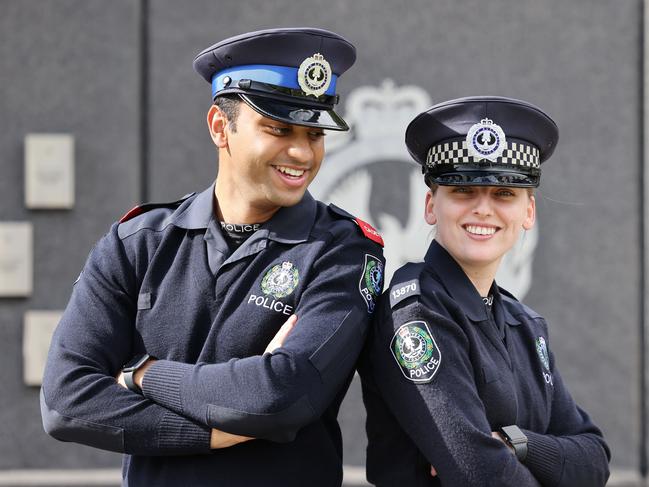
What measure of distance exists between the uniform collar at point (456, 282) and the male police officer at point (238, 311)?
14cm

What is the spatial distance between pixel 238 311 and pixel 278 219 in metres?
0.26

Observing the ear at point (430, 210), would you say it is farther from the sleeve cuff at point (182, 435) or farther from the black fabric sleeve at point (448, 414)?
the sleeve cuff at point (182, 435)

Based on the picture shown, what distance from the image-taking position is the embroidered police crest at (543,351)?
2.40m

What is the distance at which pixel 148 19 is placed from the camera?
491 centimetres

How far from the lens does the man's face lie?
7.29ft

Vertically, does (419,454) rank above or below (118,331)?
below

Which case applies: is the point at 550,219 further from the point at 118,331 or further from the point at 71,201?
the point at 118,331

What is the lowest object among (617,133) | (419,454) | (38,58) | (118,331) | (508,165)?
(419,454)

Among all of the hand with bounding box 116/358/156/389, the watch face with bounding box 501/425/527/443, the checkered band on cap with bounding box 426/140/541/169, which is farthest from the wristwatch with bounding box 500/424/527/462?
the hand with bounding box 116/358/156/389

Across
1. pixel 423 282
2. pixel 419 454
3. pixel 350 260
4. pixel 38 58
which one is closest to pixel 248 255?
pixel 350 260

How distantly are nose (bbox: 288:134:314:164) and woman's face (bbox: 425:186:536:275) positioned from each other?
35 cm

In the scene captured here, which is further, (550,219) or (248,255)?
(550,219)

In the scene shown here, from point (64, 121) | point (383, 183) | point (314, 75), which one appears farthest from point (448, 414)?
point (64, 121)

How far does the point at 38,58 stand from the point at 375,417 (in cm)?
337
